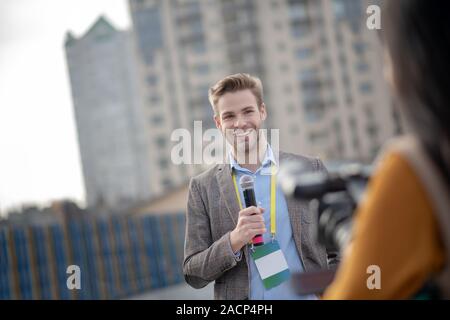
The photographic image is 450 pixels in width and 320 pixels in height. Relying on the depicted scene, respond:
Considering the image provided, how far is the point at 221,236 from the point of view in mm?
2277

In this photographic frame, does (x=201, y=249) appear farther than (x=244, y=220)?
Yes

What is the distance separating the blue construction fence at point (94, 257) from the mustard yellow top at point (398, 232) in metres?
9.43

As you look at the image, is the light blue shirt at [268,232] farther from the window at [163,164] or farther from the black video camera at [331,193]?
the window at [163,164]

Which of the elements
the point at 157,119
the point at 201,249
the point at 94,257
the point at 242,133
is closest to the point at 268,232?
the point at 201,249

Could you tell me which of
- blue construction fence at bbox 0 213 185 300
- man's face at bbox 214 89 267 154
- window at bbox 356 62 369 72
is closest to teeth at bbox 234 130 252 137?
man's face at bbox 214 89 267 154

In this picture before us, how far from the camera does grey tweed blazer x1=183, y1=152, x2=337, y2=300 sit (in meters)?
2.16

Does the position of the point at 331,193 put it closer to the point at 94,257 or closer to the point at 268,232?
the point at 268,232

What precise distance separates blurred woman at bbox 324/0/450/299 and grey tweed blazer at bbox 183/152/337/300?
114 cm

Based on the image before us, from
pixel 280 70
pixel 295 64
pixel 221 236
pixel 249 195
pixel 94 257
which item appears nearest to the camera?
pixel 249 195

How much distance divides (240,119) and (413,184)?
4.63 feet

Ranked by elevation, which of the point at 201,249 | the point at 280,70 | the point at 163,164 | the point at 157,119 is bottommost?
the point at 201,249

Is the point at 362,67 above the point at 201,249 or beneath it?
above
